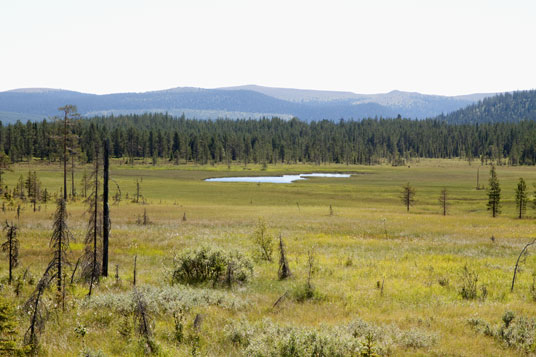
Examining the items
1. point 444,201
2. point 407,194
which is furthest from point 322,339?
point 407,194

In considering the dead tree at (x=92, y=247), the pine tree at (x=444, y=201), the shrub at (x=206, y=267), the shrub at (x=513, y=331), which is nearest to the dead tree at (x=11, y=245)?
the dead tree at (x=92, y=247)

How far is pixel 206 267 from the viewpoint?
677 inches

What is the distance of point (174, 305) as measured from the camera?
12.2 metres

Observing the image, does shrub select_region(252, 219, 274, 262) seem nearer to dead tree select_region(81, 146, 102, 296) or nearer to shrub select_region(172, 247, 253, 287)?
shrub select_region(172, 247, 253, 287)

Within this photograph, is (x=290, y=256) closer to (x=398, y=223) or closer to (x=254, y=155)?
(x=398, y=223)

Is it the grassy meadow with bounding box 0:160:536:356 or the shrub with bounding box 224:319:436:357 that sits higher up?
the shrub with bounding box 224:319:436:357

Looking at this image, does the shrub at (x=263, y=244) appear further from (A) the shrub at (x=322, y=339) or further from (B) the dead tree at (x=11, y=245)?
(B) the dead tree at (x=11, y=245)

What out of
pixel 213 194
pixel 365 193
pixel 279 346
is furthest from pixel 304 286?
pixel 365 193

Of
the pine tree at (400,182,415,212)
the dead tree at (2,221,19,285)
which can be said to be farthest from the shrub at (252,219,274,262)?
the pine tree at (400,182,415,212)

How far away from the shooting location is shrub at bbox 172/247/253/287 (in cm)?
1691

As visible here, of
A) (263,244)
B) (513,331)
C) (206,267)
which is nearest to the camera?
(513,331)

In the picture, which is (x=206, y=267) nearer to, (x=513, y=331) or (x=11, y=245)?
(x=11, y=245)

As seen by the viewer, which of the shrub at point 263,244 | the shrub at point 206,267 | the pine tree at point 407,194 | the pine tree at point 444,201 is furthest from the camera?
the pine tree at point 407,194

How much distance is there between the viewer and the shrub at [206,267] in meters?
16.9
